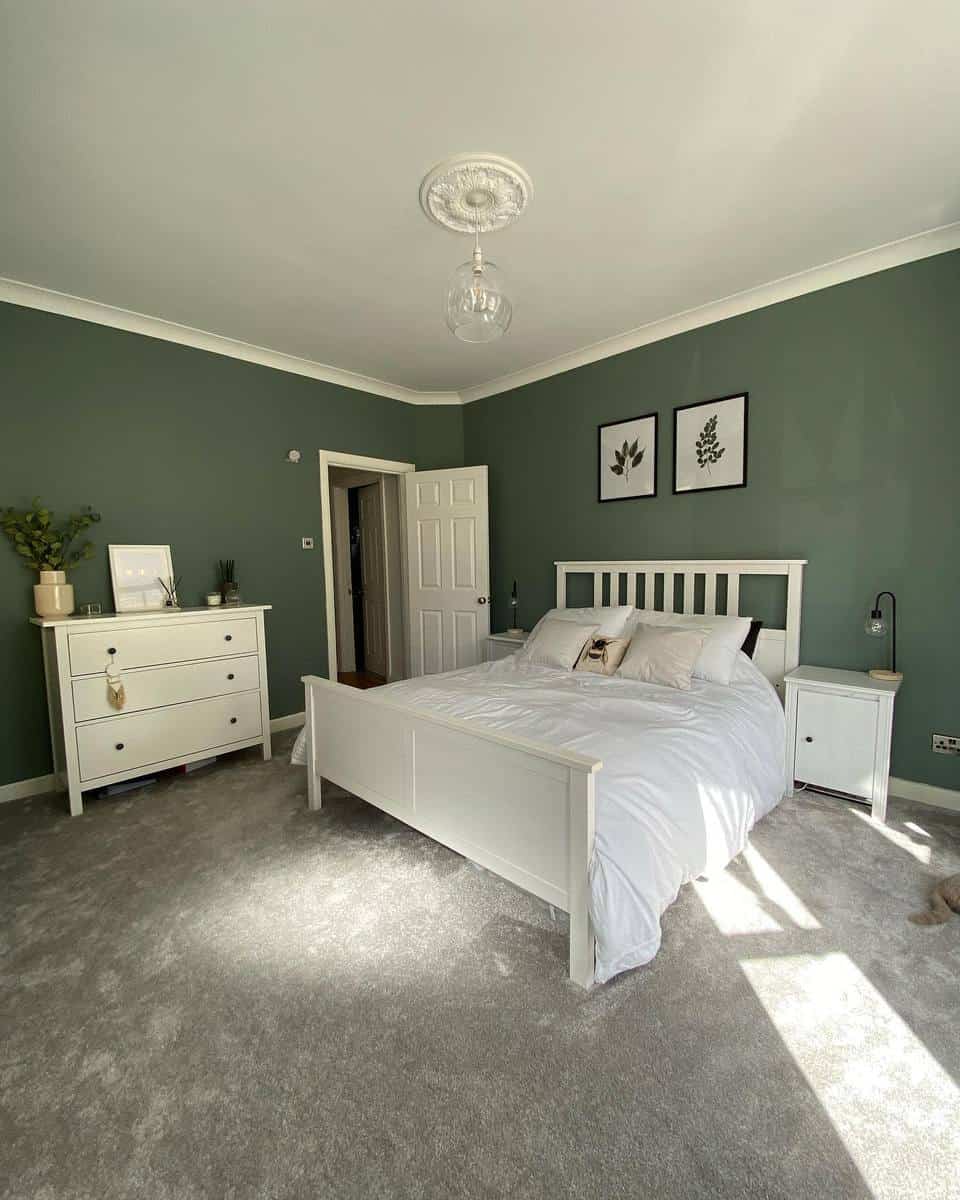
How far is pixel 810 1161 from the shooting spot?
3.58ft

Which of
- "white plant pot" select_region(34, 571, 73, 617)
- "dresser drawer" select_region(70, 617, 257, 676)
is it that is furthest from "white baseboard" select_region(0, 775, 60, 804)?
"white plant pot" select_region(34, 571, 73, 617)

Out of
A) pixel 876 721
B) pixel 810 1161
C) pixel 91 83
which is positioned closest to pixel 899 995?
pixel 810 1161

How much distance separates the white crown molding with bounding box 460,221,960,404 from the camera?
2.50 metres

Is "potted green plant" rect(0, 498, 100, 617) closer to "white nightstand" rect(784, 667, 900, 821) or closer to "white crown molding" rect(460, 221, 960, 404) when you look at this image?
"white crown molding" rect(460, 221, 960, 404)

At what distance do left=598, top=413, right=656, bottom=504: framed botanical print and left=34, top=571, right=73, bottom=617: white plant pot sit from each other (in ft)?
11.0

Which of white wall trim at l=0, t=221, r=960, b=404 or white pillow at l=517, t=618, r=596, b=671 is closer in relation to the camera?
white wall trim at l=0, t=221, r=960, b=404

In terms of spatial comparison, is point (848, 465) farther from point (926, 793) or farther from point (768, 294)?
point (926, 793)

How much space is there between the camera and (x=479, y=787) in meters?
1.81

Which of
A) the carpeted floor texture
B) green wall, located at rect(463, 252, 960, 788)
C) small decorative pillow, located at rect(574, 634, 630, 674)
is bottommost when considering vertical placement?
the carpeted floor texture

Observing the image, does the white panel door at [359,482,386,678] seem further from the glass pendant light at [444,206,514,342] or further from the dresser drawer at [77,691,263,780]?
the glass pendant light at [444,206,514,342]

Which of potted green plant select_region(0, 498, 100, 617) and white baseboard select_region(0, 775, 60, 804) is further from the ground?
potted green plant select_region(0, 498, 100, 617)

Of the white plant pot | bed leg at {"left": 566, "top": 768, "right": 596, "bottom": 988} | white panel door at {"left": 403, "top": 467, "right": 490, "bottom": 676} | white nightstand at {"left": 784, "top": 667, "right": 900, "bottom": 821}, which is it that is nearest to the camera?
bed leg at {"left": 566, "top": 768, "right": 596, "bottom": 988}

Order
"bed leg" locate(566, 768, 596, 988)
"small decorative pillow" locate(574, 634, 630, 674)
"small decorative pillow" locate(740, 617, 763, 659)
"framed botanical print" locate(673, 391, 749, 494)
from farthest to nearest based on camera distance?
"framed botanical print" locate(673, 391, 749, 494) < "small decorative pillow" locate(740, 617, 763, 659) < "small decorative pillow" locate(574, 634, 630, 674) < "bed leg" locate(566, 768, 596, 988)

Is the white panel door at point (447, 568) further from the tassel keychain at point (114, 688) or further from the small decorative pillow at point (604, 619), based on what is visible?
the tassel keychain at point (114, 688)
